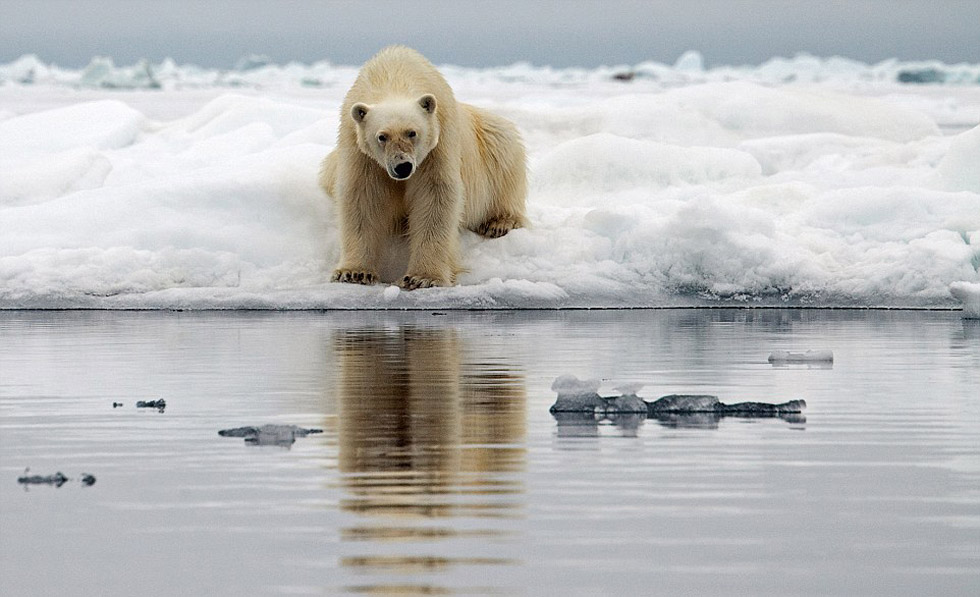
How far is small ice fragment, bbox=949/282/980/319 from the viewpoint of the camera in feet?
33.5

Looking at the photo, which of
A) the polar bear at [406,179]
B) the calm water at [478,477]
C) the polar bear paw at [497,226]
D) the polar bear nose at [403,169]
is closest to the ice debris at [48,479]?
the calm water at [478,477]

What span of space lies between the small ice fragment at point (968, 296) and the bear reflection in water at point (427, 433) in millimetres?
3803

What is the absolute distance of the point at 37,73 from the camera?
52.3 meters

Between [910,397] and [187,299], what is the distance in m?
6.02

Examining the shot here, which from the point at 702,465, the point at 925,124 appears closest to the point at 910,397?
the point at 702,465

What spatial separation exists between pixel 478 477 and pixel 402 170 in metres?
5.80

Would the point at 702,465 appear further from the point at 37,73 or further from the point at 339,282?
the point at 37,73

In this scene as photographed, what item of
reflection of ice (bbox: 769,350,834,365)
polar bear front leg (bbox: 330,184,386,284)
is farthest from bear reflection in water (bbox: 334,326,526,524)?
polar bear front leg (bbox: 330,184,386,284)

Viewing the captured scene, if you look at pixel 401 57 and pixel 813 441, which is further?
pixel 401 57

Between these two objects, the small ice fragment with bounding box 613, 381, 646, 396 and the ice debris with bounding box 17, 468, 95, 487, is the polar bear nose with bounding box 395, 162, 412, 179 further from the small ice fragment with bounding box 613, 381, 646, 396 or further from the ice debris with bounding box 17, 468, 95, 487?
the ice debris with bounding box 17, 468, 95, 487

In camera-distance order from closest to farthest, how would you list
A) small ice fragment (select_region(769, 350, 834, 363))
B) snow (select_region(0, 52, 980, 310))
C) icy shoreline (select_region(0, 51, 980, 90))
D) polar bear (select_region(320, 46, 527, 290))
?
small ice fragment (select_region(769, 350, 834, 363)) → polar bear (select_region(320, 46, 527, 290)) → snow (select_region(0, 52, 980, 310)) → icy shoreline (select_region(0, 51, 980, 90))

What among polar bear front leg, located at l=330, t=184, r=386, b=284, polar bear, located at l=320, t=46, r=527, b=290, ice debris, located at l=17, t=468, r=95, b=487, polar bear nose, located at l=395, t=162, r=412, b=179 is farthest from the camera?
polar bear front leg, located at l=330, t=184, r=386, b=284

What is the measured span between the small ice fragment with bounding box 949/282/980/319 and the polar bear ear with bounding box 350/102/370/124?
3935 millimetres

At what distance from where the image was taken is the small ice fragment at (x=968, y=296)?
33.5ft
